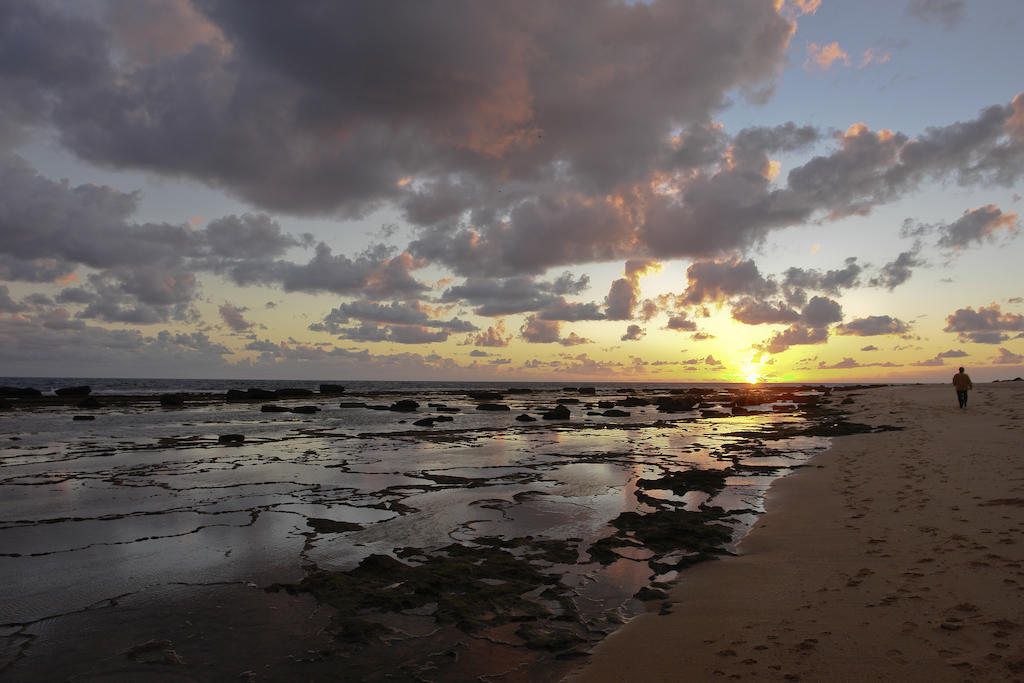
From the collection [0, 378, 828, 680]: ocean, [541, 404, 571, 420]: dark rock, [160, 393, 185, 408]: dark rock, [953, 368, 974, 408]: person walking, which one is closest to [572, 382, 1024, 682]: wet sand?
[0, 378, 828, 680]: ocean

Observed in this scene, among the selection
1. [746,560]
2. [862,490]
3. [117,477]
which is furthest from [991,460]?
[117,477]

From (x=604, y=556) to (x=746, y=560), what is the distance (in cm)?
222

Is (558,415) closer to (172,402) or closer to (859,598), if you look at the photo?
(859,598)

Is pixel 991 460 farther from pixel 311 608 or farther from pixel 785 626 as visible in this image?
pixel 311 608

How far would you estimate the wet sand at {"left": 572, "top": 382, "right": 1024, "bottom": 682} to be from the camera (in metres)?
4.90

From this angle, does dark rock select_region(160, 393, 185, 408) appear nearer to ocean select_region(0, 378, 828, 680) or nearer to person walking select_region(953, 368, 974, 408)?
ocean select_region(0, 378, 828, 680)

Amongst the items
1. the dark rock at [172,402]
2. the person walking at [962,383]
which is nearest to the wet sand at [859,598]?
the person walking at [962,383]

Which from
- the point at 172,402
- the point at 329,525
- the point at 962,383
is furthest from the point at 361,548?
the point at 172,402

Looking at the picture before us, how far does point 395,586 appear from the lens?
296 inches

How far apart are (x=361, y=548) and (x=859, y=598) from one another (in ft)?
24.6

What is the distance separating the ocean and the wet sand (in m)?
0.62

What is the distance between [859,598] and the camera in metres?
6.25

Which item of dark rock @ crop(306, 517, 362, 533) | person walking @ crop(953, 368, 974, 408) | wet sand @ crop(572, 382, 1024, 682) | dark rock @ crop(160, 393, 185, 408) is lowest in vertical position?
dark rock @ crop(160, 393, 185, 408)

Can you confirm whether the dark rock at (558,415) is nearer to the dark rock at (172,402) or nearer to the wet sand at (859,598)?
the wet sand at (859,598)
